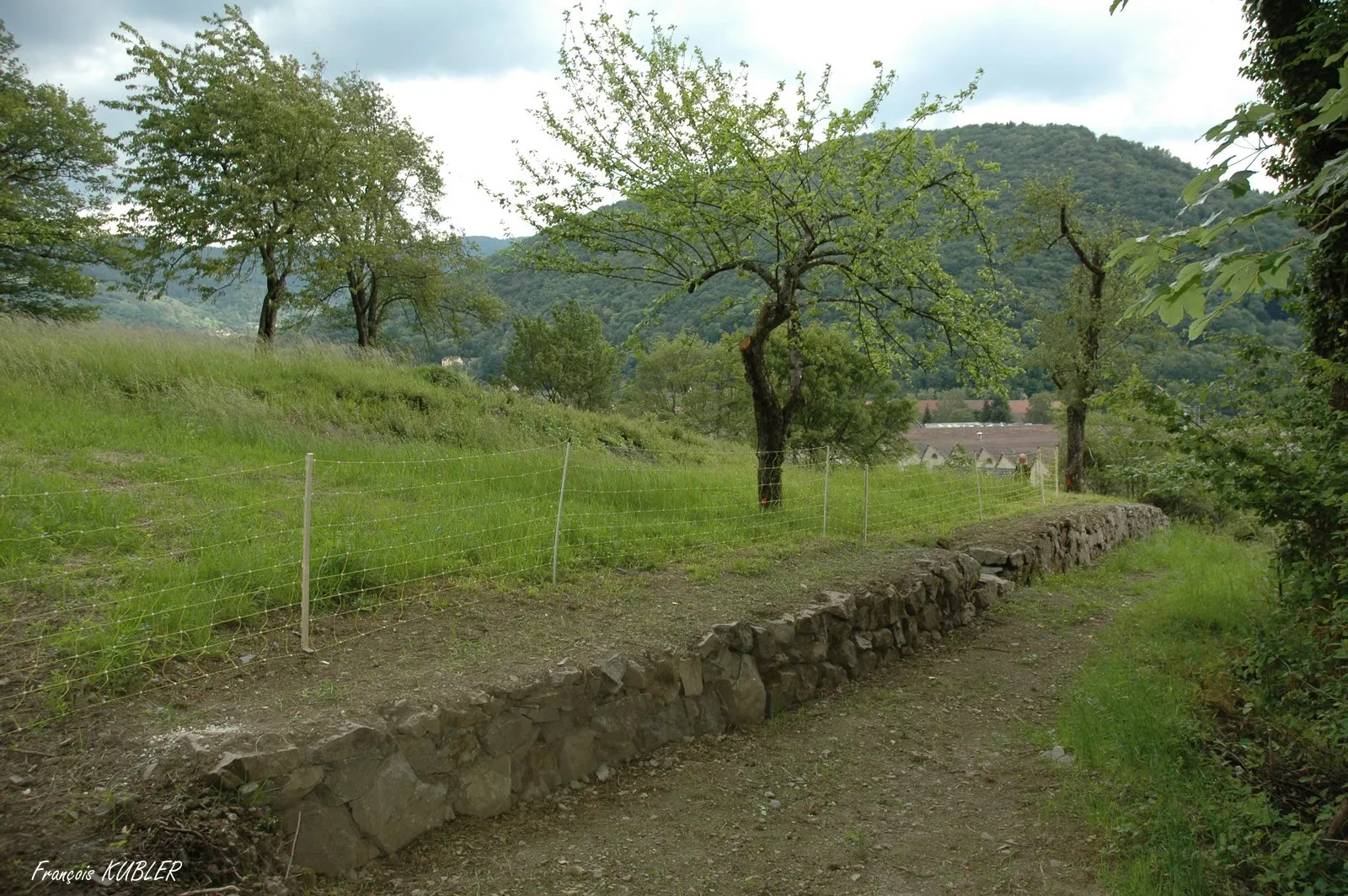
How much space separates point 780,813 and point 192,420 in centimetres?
872

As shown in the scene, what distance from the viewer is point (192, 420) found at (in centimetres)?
1026

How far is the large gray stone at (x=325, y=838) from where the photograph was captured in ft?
13.1

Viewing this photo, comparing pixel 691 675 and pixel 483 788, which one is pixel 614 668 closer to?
pixel 691 675

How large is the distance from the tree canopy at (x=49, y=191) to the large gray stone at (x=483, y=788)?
71.8ft

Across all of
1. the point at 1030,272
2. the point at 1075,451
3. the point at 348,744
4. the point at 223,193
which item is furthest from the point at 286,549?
the point at 1030,272

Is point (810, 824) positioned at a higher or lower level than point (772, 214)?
lower

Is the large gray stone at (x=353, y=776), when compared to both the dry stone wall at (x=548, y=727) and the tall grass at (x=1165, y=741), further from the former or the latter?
the tall grass at (x=1165, y=741)

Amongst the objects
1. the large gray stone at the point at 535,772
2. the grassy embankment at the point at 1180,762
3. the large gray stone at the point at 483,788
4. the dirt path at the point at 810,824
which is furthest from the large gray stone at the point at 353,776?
the grassy embankment at the point at 1180,762

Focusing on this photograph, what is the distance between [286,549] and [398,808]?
97.4 inches

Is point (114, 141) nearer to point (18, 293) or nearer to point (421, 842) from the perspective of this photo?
point (18, 293)

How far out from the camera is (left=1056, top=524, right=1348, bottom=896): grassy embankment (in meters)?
4.26

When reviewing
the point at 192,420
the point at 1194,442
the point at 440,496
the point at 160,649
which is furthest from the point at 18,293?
the point at 1194,442

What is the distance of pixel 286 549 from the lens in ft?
20.0

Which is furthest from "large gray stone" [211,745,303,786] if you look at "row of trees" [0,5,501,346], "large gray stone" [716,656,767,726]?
"row of trees" [0,5,501,346]
